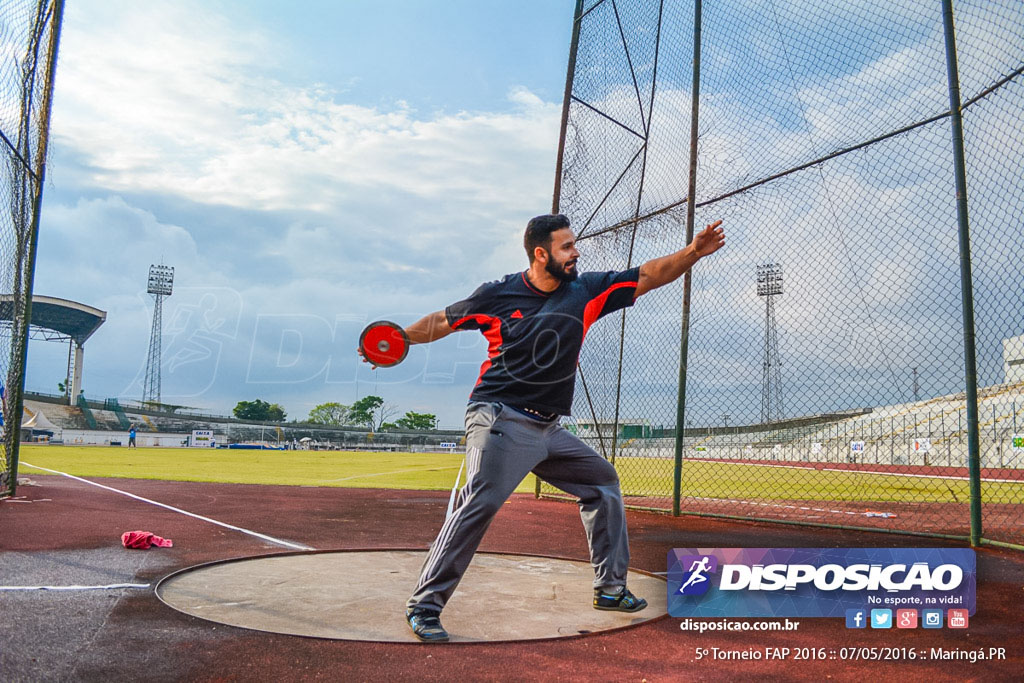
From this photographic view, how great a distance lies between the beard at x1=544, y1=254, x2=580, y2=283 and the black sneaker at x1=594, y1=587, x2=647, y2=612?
174cm

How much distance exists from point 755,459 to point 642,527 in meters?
15.6

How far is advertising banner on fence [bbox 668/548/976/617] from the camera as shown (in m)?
4.05

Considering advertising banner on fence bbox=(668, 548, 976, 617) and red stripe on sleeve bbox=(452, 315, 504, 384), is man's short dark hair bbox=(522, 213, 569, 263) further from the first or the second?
advertising banner on fence bbox=(668, 548, 976, 617)

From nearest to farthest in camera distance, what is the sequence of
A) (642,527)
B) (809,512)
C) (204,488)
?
1. (642,527)
2. (809,512)
3. (204,488)

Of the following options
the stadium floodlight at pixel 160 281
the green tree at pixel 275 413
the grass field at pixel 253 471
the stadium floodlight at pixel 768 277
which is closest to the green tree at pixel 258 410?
the green tree at pixel 275 413

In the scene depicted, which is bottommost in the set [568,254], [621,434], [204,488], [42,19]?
[204,488]

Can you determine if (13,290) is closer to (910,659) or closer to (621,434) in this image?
(621,434)

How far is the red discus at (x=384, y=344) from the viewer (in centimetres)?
416

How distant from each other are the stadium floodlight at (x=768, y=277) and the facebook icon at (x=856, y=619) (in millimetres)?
4549

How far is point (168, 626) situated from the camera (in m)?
3.55

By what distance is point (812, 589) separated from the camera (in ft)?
14.5

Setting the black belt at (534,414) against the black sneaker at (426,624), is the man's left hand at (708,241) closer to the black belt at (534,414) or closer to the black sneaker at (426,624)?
the black belt at (534,414)

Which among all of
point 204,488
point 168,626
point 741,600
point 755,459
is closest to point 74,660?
point 168,626

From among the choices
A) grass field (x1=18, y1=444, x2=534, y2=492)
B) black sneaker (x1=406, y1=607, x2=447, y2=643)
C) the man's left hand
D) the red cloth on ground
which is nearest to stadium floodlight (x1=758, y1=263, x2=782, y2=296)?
the man's left hand
